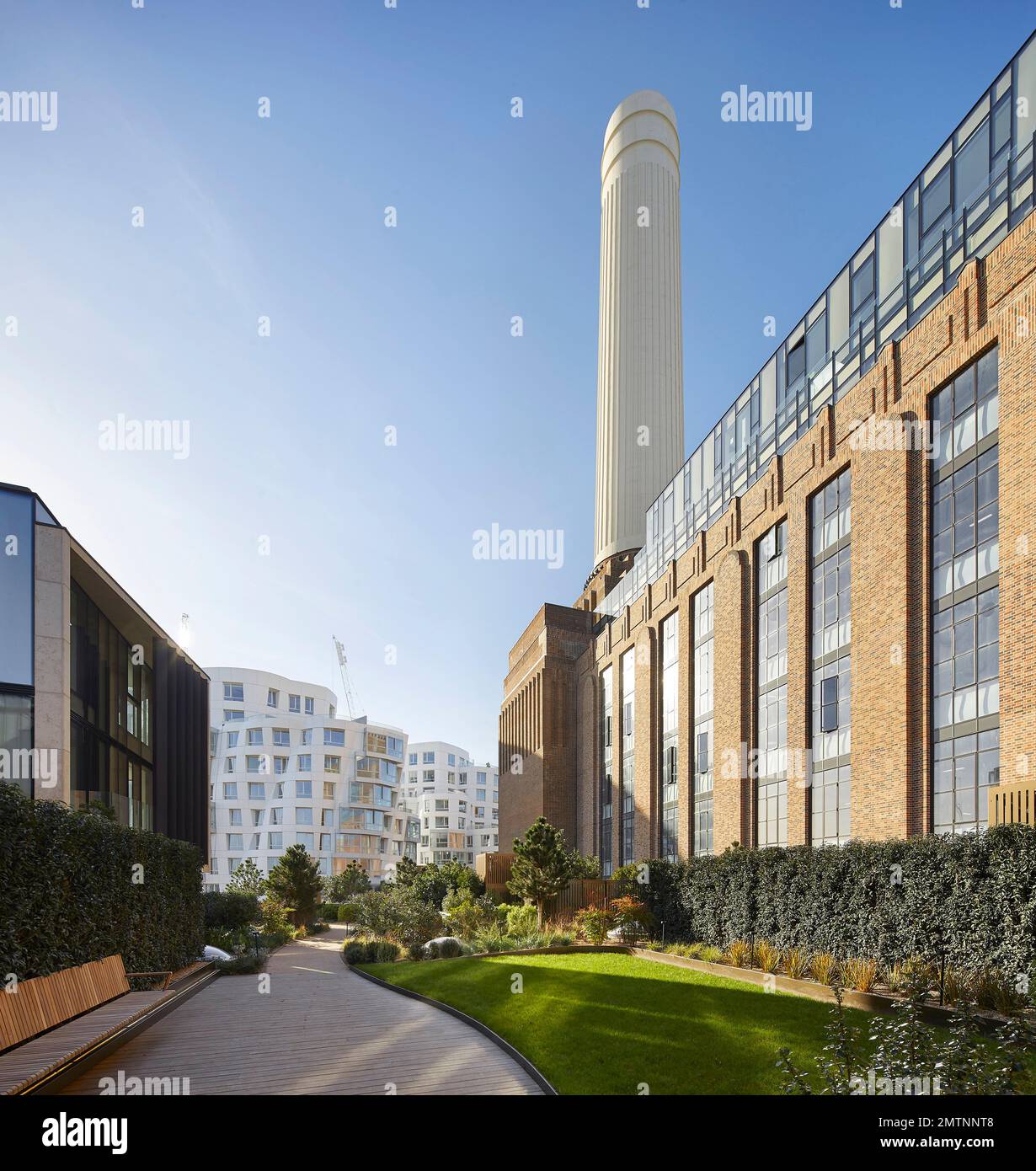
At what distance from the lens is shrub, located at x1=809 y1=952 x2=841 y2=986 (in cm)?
1535

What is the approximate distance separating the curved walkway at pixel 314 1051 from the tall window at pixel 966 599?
10227 millimetres

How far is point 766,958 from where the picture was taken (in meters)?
17.7

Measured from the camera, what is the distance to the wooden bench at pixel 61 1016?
884 cm

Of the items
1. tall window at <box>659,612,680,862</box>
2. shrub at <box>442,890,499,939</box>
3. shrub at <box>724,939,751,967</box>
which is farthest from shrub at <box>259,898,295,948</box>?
shrub at <box>724,939,751,967</box>

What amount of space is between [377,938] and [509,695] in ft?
117

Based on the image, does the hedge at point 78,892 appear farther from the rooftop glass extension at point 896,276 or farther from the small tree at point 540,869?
the rooftop glass extension at point 896,276

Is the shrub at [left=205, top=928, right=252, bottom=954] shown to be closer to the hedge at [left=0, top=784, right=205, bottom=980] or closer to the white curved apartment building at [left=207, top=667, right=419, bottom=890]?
the hedge at [left=0, top=784, right=205, bottom=980]

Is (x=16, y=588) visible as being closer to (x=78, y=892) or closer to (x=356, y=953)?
(x=78, y=892)

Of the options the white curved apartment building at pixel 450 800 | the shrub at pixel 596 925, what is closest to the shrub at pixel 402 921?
the shrub at pixel 596 925

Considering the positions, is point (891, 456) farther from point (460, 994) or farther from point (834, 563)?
point (460, 994)

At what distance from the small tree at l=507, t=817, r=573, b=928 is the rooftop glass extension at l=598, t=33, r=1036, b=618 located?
12.4 m

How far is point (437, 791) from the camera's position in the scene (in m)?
132

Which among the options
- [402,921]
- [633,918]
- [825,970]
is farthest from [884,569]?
[402,921]
